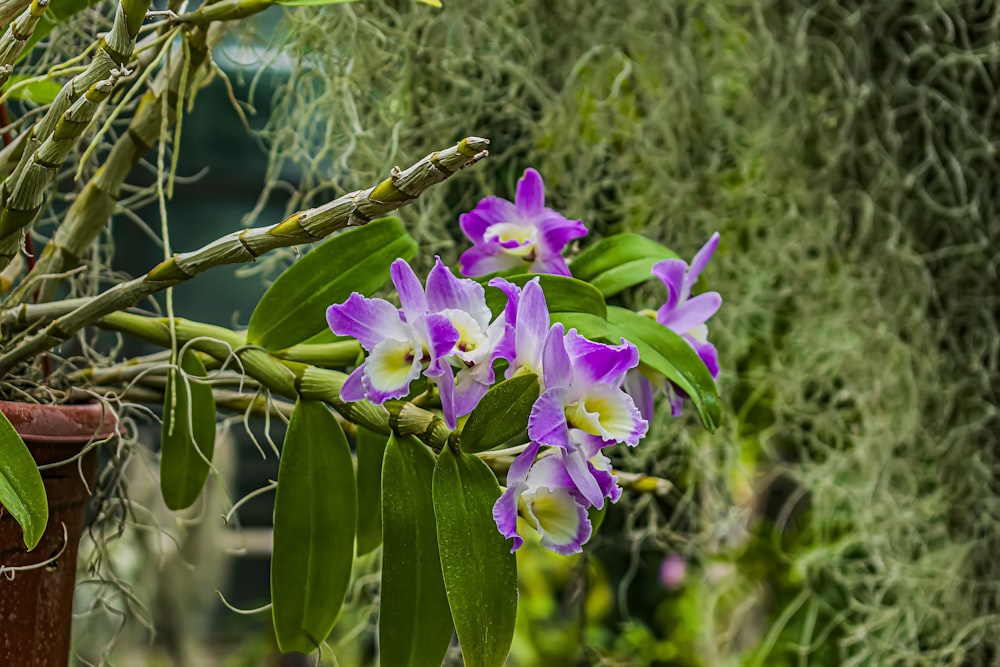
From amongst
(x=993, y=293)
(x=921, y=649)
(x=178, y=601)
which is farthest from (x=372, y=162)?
(x=178, y=601)

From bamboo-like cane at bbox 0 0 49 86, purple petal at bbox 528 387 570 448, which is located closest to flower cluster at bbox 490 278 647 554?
purple petal at bbox 528 387 570 448

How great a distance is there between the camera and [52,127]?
0.37 metres

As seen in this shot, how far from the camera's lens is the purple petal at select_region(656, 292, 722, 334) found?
491mm

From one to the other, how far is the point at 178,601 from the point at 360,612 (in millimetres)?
600

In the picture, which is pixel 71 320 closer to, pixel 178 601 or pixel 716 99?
pixel 716 99

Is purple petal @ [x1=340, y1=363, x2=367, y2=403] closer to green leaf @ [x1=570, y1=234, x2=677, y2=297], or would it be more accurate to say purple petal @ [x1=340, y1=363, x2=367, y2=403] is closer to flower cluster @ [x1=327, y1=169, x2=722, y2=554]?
flower cluster @ [x1=327, y1=169, x2=722, y2=554]

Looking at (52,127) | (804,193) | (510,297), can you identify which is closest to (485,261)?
(510,297)

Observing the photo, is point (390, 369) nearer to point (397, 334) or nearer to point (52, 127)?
point (397, 334)

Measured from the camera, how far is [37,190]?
0.38 meters

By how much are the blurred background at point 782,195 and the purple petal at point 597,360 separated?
350 mm

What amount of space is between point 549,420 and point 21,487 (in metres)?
0.22

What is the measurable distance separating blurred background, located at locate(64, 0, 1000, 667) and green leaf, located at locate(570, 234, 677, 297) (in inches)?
8.1

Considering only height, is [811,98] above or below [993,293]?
above

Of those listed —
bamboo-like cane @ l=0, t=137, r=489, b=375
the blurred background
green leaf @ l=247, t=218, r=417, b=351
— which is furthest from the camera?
the blurred background
